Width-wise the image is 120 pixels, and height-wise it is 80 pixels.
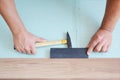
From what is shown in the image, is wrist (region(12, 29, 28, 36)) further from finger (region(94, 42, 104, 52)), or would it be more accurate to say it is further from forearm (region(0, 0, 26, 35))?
finger (region(94, 42, 104, 52))

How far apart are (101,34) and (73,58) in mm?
183

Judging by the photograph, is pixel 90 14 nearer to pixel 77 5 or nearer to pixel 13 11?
pixel 77 5

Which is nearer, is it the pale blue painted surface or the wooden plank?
the wooden plank

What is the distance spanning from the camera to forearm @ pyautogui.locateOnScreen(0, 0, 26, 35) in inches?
37.9

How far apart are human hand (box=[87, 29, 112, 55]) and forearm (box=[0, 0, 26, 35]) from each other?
336mm

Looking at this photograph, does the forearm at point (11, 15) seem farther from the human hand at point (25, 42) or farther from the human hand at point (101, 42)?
the human hand at point (101, 42)

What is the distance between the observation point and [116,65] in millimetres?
950

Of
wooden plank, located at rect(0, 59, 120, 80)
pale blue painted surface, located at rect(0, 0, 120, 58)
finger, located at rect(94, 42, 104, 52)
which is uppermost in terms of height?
pale blue painted surface, located at rect(0, 0, 120, 58)

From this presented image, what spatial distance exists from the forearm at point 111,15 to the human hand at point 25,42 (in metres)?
0.35

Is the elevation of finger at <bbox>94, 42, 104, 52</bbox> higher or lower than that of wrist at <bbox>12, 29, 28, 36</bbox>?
lower

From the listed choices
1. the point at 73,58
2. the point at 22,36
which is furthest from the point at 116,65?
the point at 22,36

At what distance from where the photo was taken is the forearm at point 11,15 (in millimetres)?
963

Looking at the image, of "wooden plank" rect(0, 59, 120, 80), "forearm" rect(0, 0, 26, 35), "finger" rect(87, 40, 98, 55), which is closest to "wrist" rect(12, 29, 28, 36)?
"forearm" rect(0, 0, 26, 35)

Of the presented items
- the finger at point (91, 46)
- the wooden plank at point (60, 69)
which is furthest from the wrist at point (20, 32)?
the finger at point (91, 46)
